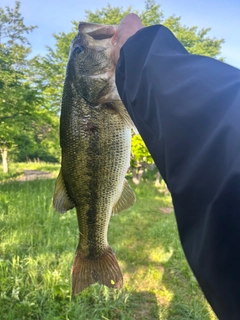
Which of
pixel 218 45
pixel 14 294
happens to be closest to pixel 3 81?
pixel 14 294

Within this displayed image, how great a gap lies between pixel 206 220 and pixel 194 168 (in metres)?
0.12

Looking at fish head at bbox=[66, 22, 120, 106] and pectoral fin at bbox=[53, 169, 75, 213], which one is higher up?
fish head at bbox=[66, 22, 120, 106]

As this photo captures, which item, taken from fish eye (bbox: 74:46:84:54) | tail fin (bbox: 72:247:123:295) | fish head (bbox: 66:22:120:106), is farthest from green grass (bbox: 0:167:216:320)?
fish eye (bbox: 74:46:84:54)

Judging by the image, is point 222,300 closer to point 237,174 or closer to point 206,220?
point 206,220

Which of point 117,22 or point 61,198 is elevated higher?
point 117,22

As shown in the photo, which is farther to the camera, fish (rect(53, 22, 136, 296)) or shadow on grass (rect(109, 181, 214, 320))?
shadow on grass (rect(109, 181, 214, 320))

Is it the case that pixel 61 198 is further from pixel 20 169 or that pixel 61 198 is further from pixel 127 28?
pixel 20 169

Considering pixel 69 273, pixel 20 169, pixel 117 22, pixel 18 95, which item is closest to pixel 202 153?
pixel 69 273

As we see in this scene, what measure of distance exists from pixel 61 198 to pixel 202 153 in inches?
44.3

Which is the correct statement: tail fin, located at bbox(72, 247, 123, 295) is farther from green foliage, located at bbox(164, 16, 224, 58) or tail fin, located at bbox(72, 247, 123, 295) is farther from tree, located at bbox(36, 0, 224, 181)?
green foliage, located at bbox(164, 16, 224, 58)

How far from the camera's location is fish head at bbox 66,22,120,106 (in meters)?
1.61

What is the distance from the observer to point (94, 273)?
1840 mm

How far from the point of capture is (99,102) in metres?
1.62

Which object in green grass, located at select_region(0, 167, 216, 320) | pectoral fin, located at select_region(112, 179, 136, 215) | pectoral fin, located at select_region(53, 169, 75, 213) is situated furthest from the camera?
green grass, located at select_region(0, 167, 216, 320)
